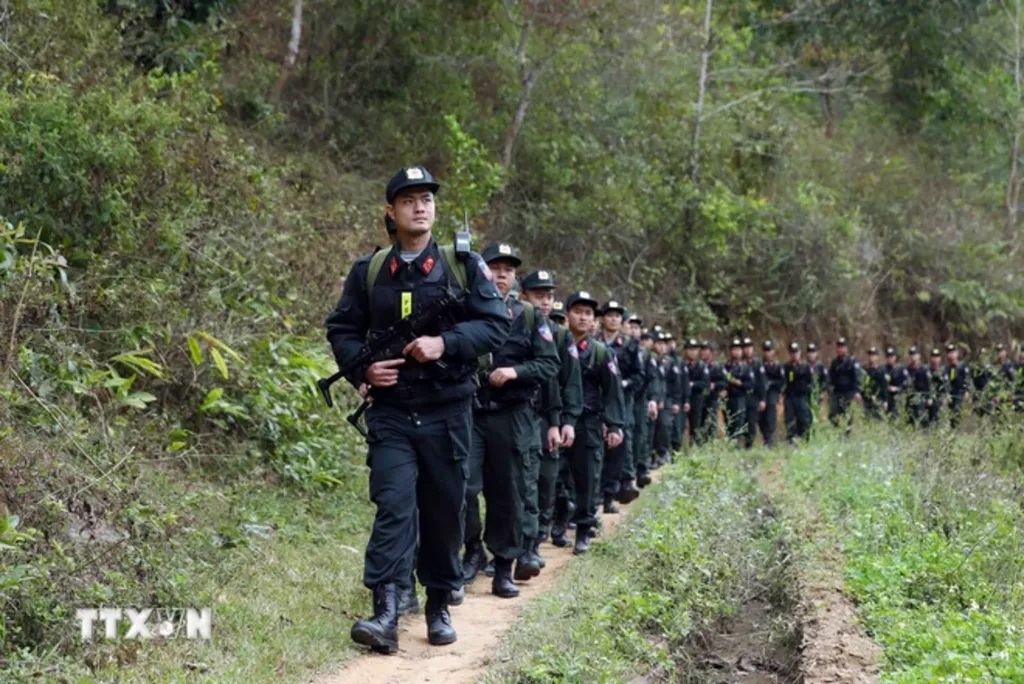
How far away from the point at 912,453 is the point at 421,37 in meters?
11.8

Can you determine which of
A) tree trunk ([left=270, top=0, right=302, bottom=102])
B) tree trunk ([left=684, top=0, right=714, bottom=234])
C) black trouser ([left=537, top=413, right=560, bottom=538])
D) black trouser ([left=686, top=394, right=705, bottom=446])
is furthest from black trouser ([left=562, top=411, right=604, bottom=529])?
tree trunk ([left=684, top=0, right=714, bottom=234])

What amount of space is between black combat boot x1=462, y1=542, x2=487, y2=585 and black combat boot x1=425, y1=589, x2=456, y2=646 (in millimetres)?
2009

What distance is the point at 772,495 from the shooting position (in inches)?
526

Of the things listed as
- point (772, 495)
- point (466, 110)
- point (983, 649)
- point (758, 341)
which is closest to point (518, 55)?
point (466, 110)

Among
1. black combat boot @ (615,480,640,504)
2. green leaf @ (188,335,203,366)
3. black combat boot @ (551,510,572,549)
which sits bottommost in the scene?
black combat boot @ (615,480,640,504)

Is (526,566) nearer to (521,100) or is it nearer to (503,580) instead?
(503,580)

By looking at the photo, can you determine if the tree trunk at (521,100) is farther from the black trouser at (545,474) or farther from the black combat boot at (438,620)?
the black combat boot at (438,620)

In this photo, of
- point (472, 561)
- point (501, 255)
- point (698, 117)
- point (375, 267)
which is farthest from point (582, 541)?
point (698, 117)

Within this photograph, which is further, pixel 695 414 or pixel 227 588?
pixel 695 414

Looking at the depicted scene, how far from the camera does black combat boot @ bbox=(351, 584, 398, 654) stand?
20.6 feet

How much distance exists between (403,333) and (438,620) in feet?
5.57

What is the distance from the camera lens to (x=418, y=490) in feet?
21.7

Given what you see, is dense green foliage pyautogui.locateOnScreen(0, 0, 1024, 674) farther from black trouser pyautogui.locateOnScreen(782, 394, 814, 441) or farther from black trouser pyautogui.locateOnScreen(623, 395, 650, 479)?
black trouser pyautogui.locateOnScreen(782, 394, 814, 441)

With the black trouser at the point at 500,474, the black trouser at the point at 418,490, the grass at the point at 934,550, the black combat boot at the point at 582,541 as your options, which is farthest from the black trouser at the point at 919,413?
the black trouser at the point at 418,490
